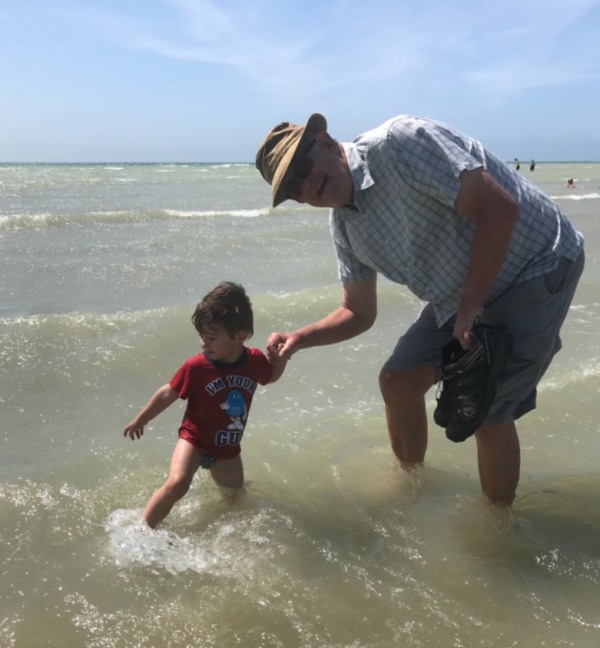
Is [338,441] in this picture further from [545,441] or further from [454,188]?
[454,188]

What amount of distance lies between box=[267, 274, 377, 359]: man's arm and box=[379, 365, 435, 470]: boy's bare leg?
0.93 ft

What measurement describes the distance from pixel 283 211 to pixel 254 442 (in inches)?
597

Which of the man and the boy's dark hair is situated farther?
the boy's dark hair

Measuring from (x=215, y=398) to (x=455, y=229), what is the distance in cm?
141

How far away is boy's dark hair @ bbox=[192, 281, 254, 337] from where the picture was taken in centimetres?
334

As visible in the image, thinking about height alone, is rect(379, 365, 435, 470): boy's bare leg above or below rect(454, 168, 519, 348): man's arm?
below

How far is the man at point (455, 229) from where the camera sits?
108 inches

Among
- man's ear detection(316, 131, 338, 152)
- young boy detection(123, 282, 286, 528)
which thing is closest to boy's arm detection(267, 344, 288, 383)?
young boy detection(123, 282, 286, 528)

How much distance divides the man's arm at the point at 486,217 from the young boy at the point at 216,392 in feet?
3.83

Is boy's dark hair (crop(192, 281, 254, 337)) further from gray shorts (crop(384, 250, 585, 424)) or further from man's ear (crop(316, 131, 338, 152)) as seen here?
gray shorts (crop(384, 250, 585, 424))

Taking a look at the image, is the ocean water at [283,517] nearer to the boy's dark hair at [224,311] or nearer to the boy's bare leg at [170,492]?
the boy's bare leg at [170,492]

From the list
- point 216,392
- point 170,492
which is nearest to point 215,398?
point 216,392

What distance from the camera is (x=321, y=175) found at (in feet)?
9.41

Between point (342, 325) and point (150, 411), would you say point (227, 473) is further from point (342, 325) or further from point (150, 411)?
point (342, 325)
